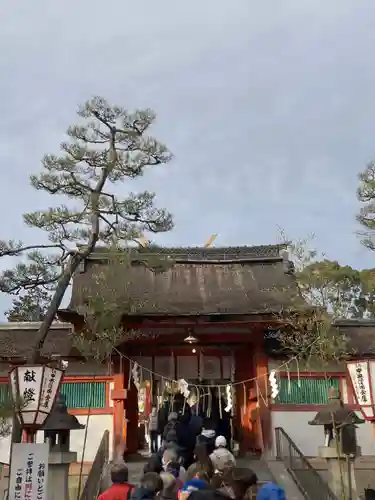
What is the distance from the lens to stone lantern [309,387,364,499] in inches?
371

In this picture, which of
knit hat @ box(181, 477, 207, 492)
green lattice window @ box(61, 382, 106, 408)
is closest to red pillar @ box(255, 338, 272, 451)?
green lattice window @ box(61, 382, 106, 408)

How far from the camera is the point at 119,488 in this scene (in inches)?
241

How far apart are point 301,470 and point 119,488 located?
6.34 metres

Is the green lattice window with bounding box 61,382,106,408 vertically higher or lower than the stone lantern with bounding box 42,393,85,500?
higher

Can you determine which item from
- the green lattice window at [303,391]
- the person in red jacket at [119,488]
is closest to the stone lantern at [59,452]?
the person in red jacket at [119,488]

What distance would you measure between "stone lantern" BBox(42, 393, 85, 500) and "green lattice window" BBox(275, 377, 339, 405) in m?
5.57

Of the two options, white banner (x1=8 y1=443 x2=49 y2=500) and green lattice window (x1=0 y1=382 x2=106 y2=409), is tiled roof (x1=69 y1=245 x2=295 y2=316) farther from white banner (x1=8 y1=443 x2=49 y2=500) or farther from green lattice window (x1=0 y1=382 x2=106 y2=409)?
white banner (x1=8 y1=443 x2=49 y2=500)

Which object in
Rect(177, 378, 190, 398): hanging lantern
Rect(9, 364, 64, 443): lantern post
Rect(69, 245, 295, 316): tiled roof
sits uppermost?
Rect(69, 245, 295, 316): tiled roof

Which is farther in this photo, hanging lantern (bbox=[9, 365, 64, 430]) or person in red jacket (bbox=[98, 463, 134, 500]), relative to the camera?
hanging lantern (bbox=[9, 365, 64, 430])

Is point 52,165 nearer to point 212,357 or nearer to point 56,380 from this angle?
point 56,380

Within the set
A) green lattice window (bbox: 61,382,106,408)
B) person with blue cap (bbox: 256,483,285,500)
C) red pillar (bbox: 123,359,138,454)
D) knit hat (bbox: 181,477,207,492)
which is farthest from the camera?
red pillar (bbox: 123,359,138,454)

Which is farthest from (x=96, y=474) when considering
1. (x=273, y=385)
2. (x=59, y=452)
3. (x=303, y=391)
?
(x=303, y=391)

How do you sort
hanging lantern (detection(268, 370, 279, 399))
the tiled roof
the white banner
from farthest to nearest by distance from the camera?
1. the tiled roof
2. hanging lantern (detection(268, 370, 279, 399))
3. the white banner

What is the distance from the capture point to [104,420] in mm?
13562
